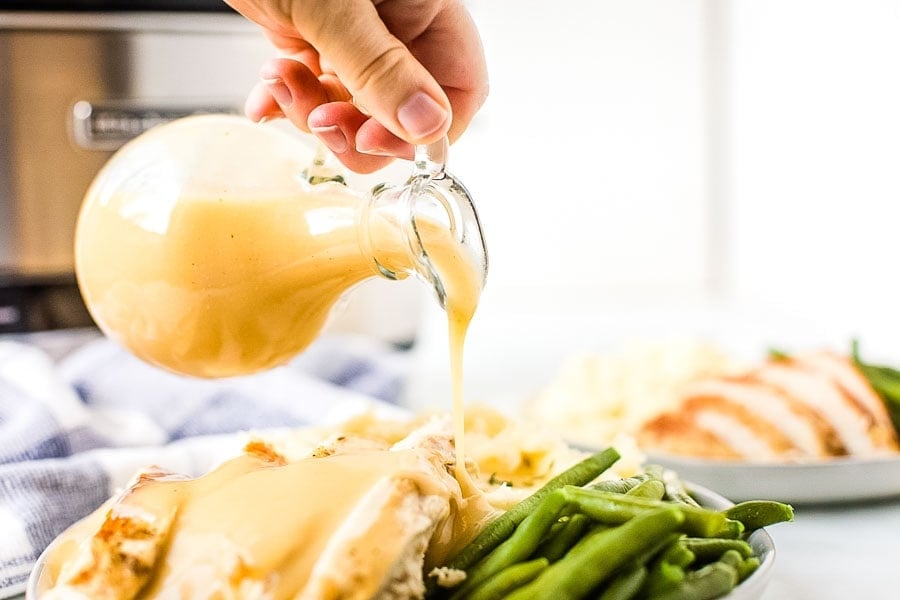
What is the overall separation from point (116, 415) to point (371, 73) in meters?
0.76

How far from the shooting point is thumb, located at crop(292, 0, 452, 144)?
76 cm

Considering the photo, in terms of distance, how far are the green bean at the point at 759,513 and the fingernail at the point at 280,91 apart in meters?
0.58

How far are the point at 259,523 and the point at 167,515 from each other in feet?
0.24

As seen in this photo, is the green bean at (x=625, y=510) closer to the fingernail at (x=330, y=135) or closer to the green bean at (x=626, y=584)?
the green bean at (x=626, y=584)

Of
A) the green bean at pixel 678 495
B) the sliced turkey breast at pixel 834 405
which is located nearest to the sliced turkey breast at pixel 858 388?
the sliced turkey breast at pixel 834 405

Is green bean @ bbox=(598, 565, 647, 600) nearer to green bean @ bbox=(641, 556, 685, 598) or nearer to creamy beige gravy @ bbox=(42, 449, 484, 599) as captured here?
green bean @ bbox=(641, 556, 685, 598)

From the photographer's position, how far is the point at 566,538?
716mm

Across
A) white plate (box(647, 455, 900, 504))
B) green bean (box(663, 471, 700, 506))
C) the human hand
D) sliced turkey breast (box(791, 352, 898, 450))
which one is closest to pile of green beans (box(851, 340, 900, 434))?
sliced turkey breast (box(791, 352, 898, 450))

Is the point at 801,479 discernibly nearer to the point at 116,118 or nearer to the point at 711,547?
the point at 711,547

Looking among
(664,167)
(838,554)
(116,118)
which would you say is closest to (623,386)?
(838,554)

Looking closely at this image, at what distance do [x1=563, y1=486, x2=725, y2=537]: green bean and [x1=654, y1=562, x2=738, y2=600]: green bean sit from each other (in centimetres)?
5

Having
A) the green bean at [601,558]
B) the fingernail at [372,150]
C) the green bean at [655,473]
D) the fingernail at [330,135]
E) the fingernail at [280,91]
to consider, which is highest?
the fingernail at [280,91]

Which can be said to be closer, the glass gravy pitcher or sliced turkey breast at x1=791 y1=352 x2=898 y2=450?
the glass gravy pitcher

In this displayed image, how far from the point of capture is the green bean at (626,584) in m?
0.66
